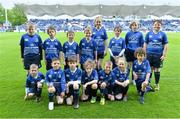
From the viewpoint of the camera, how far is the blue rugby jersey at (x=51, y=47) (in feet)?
24.3

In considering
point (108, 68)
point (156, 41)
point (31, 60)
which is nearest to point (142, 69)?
point (108, 68)

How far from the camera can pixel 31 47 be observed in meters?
7.49

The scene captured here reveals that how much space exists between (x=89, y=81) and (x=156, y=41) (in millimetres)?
2140

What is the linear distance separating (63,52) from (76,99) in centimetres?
158

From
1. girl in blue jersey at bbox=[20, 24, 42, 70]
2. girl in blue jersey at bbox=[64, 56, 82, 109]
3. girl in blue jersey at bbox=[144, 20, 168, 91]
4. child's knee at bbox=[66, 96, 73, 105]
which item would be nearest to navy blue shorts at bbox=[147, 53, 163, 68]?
girl in blue jersey at bbox=[144, 20, 168, 91]

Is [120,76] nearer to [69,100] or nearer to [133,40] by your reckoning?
[69,100]

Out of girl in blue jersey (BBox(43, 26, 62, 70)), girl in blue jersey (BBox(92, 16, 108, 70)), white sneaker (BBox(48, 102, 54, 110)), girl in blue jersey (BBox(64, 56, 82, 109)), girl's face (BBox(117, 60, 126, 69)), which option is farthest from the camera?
girl in blue jersey (BBox(92, 16, 108, 70))

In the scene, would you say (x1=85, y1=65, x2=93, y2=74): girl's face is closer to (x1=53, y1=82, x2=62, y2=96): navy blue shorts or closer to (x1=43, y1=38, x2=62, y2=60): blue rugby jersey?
(x1=53, y1=82, x2=62, y2=96): navy blue shorts

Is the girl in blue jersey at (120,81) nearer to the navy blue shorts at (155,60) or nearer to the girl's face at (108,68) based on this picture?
the girl's face at (108,68)

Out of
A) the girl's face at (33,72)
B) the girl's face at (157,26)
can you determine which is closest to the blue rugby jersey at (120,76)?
the girl's face at (157,26)

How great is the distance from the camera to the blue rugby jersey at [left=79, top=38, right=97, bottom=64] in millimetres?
7582

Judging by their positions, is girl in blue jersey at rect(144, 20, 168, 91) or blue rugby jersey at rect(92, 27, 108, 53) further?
blue rugby jersey at rect(92, 27, 108, 53)

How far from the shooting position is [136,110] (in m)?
6.20

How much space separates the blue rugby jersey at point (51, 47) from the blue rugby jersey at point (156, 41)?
2.20 m
